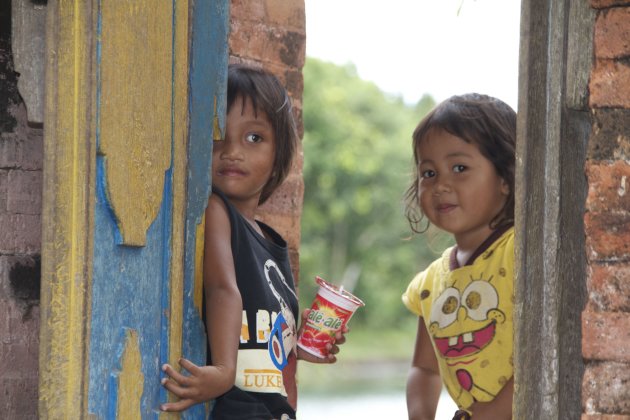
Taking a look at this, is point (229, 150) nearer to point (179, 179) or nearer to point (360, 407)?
point (179, 179)

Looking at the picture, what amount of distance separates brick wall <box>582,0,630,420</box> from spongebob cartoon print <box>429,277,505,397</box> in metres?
0.87

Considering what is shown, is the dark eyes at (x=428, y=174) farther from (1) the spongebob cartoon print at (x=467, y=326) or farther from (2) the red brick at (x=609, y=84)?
(2) the red brick at (x=609, y=84)

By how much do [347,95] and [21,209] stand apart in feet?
110

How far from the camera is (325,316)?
2.83 metres

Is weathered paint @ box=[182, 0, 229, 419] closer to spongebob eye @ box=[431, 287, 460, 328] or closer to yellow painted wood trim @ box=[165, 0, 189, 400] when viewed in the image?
yellow painted wood trim @ box=[165, 0, 189, 400]

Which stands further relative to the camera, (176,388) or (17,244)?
(17,244)

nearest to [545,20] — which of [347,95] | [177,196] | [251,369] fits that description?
[177,196]

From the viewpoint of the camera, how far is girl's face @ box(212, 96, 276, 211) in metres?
2.79

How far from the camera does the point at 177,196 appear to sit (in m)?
2.39

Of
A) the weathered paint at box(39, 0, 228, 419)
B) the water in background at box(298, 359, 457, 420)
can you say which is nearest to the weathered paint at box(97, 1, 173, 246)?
the weathered paint at box(39, 0, 228, 419)

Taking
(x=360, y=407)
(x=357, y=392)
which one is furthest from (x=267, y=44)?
(x=357, y=392)

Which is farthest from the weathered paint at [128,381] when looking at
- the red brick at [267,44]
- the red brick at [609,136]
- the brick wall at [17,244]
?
the red brick at [267,44]

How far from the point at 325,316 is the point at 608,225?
0.85 meters

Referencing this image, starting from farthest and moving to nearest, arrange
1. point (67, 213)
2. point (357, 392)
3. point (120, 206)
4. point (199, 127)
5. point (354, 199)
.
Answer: point (354, 199)
point (357, 392)
point (199, 127)
point (120, 206)
point (67, 213)
